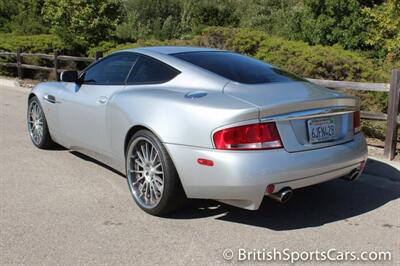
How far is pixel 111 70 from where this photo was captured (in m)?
5.71

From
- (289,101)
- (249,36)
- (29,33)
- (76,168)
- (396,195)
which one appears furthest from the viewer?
(29,33)

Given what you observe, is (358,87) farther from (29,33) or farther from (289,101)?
(29,33)

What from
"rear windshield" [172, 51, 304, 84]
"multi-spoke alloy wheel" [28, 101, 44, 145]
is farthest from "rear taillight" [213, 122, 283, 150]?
"multi-spoke alloy wheel" [28, 101, 44, 145]

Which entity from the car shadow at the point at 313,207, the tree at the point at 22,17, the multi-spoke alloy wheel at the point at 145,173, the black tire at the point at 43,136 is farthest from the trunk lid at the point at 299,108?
the tree at the point at 22,17

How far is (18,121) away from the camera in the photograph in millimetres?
9469

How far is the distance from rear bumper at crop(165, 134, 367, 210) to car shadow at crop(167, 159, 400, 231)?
444mm

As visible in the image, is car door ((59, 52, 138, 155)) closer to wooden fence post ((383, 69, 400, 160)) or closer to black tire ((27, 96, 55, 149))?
black tire ((27, 96, 55, 149))

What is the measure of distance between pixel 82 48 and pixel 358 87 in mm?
14889

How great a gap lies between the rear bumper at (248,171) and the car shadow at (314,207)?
0.44 metres

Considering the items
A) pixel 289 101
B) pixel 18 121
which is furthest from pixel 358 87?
pixel 18 121

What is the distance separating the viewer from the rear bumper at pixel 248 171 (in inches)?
159

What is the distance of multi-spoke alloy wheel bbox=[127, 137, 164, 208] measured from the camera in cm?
468

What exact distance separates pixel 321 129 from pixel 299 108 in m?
0.30

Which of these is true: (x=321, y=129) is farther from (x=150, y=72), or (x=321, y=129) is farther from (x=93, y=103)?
(x=93, y=103)
